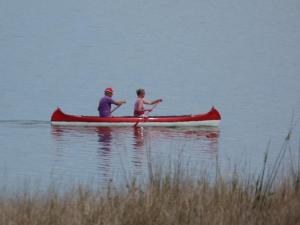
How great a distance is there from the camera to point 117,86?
157ft

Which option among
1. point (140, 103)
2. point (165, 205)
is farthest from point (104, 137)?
point (165, 205)

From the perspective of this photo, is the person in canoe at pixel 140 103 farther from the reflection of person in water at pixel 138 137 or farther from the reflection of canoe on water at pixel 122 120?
the reflection of person in water at pixel 138 137

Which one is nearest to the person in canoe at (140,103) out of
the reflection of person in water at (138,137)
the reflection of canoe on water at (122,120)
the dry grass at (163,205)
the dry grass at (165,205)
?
the reflection of canoe on water at (122,120)

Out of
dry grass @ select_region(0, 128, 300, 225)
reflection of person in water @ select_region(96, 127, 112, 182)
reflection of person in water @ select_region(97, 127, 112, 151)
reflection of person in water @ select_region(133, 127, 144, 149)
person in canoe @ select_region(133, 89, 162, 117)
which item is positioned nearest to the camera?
dry grass @ select_region(0, 128, 300, 225)

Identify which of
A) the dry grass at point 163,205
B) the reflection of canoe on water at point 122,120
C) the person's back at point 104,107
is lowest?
the dry grass at point 163,205

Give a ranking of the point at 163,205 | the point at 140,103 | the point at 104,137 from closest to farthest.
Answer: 1. the point at 163,205
2. the point at 104,137
3. the point at 140,103

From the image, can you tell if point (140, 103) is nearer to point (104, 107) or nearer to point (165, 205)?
point (104, 107)

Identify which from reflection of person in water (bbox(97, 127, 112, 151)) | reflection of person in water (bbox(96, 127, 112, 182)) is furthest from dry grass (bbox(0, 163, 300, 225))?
reflection of person in water (bbox(97, 127, 112, 151))

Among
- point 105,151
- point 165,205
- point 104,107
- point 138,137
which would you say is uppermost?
point 104,107

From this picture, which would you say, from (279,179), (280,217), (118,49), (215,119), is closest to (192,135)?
(215,119)

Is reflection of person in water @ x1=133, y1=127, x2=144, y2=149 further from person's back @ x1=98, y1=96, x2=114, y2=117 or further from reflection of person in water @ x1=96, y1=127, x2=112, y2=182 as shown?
person's back @ x1=98, y1=96, x2=114, y2=117

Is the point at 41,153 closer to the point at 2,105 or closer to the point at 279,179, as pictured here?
the point at 279,179

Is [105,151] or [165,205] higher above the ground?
[105,151]

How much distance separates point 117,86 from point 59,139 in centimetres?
2054
